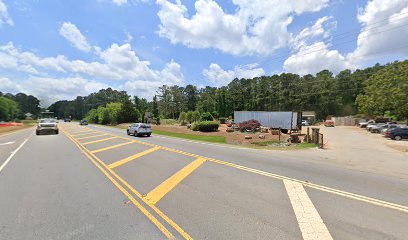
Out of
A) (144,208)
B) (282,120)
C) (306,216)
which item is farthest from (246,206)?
(282,120)

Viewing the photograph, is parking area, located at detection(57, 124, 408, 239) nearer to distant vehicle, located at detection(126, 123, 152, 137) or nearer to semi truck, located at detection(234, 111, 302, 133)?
distant vehicle, located at detection(126, 123, 152, 137)

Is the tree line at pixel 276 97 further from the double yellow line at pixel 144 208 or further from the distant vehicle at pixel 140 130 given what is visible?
the double yellow line at pixel 144 208

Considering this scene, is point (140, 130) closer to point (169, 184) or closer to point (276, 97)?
point (169, 184)

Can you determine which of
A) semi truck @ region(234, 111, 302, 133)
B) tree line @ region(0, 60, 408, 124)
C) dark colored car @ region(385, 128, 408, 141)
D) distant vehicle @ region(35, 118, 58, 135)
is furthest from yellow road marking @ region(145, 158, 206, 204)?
tree line @ region(0, 60, 408, 124)

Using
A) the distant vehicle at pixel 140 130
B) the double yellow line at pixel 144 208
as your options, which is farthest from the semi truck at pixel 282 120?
the double yellow line at pixel 144 208

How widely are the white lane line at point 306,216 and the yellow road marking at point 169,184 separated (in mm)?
3175

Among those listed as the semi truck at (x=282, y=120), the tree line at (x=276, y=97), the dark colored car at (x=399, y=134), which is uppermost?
the tree line at (x=276, y=97)

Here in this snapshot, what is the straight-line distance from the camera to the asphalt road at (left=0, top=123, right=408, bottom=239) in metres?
4.37

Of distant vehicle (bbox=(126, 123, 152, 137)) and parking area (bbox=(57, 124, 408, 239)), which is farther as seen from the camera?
distant vehicle (bbox=(126, 123, 152, 137))

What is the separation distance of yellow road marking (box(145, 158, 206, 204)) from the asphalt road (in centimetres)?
3

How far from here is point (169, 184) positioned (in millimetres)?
7359

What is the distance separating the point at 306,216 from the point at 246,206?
1231 mm

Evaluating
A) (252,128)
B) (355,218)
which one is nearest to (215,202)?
(355,218)

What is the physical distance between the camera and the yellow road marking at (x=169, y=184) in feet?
20.2
